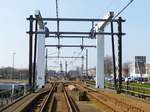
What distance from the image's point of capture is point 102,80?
54719 mm

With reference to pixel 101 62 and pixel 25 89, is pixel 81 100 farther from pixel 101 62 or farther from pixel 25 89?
pixel 101 62

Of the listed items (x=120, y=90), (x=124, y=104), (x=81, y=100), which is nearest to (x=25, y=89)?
(x=81, y=100)

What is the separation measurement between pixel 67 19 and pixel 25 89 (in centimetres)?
831

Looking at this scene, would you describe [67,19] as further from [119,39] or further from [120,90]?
[120,90]

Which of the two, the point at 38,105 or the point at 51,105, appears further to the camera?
the point at 38,105

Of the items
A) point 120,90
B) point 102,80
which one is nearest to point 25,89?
point 120,90

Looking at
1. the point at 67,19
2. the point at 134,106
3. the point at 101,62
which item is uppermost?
the point at 67,19

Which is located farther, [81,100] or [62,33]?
[62,33]

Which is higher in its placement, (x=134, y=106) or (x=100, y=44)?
(x=100, y=44)

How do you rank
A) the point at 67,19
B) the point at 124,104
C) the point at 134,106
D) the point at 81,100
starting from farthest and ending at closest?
the point at 67,19, the point at 81,100, the point at 124,104, the point at 134,106

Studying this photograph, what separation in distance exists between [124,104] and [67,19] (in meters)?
17.5

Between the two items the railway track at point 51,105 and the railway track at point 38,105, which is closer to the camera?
the railway track at point 38,105

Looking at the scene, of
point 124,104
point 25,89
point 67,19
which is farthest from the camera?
point 67,19

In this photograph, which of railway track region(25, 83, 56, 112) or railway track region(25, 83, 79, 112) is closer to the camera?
railway track region(25, 83, 56, 112)
